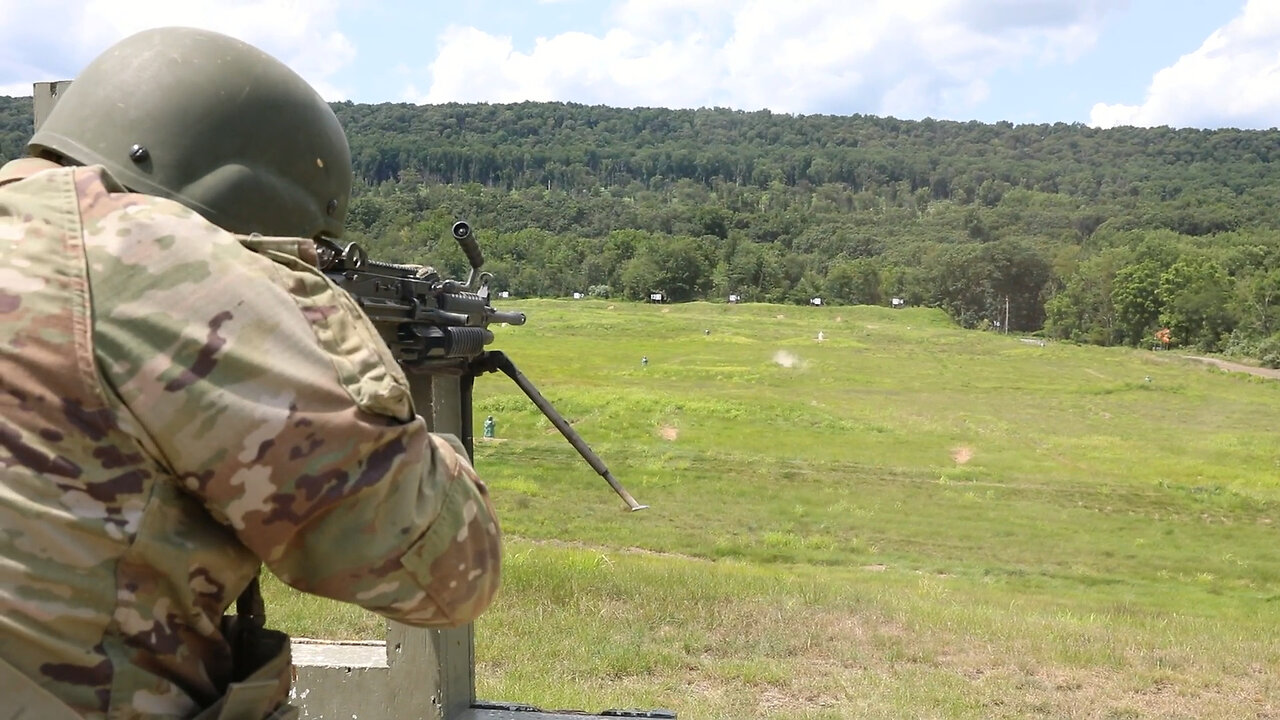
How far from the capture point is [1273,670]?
22.5ft

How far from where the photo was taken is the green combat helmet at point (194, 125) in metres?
1.75

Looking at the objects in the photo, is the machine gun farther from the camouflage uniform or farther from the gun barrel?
the camouflage uniform

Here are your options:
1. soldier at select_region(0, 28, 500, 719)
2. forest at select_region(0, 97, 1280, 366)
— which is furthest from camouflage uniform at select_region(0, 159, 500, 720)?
forest at select_region(0, 97, 1280, 366)

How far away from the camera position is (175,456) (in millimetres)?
1350

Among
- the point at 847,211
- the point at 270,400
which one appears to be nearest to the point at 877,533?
the point at 270,400

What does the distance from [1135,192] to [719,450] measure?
4978 inches

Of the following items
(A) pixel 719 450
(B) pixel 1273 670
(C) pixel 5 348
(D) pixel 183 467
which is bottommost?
(A) pixel 719 450

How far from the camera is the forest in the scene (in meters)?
59.0

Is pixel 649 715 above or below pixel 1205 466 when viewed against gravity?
above

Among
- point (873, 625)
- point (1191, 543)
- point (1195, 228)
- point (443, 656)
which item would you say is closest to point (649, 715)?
point (443, 656)

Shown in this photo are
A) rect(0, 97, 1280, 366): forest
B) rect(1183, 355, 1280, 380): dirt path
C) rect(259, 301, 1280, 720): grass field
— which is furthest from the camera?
rect(0, 97, 1280, 366): forest

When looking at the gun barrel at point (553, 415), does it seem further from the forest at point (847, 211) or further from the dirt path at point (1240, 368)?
the dirt path at point (1240, 368)

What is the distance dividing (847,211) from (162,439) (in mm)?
139828

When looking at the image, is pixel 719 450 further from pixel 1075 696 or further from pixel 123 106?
pixel 123 106
